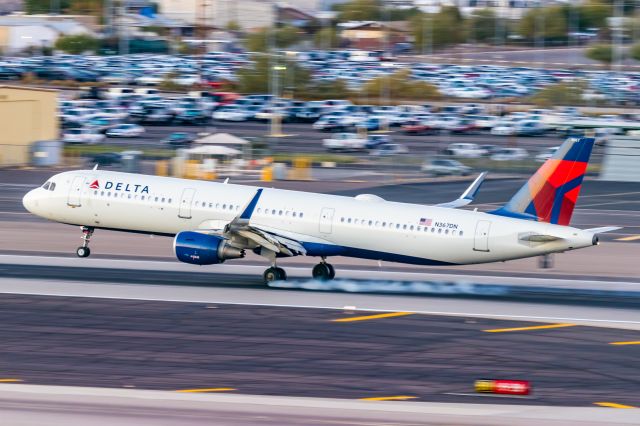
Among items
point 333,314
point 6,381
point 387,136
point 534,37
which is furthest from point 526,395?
point 534,37

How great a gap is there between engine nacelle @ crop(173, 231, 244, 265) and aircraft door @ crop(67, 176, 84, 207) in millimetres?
7324

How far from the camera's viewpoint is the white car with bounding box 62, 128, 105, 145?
335 ft

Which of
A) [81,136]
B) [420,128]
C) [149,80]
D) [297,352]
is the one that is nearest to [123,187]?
[297,352]

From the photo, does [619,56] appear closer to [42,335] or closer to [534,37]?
[534,37]

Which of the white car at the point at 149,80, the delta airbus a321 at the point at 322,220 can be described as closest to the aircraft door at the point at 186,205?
the delta airbus a321 at the point at 322,220

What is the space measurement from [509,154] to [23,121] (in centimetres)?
4281

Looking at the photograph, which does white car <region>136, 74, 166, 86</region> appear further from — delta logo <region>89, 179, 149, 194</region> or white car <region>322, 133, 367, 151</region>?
delta logo <region>89, 179, 149, 194</region>

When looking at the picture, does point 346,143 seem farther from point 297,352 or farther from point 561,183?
point 297,352

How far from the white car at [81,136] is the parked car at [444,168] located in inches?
1372

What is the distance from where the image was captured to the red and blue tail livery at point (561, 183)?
141 ft

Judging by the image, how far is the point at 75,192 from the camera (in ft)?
158

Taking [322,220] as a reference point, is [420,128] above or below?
below

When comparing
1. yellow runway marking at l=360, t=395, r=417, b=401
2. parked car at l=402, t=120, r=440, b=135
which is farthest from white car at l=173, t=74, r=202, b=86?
yellow runway marking at l=360, t=395, r=417, b=401

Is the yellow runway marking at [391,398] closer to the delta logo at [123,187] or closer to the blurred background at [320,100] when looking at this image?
the delta logo at [123,187]
